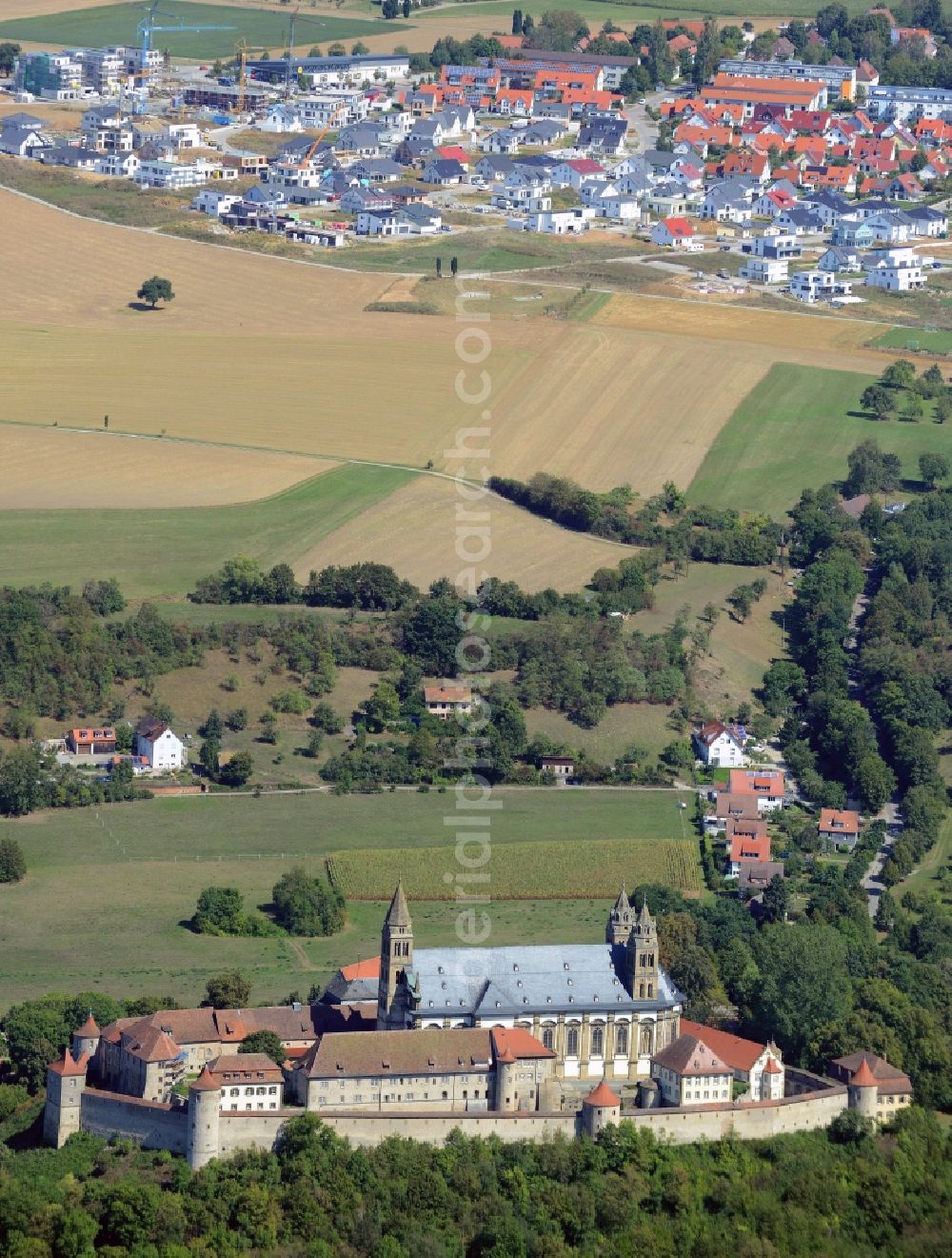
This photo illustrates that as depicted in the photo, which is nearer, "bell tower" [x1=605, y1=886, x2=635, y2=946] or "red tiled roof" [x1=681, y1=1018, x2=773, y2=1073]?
"red tiled roof" [x1=681, y1=1018, x2=773, y2=1073]

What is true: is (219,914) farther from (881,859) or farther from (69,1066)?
(881,859)

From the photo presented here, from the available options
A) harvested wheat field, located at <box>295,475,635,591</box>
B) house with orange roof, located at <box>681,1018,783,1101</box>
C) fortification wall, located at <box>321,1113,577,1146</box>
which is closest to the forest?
fortification wall, located at <box>321,1113,577,1146</box>

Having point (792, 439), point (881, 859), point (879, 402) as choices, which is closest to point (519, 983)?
point (881, 859)

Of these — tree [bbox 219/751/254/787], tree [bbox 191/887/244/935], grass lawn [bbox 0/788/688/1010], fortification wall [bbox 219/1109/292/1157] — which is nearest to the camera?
fortification wall [bbox 219/1109/292/1157]

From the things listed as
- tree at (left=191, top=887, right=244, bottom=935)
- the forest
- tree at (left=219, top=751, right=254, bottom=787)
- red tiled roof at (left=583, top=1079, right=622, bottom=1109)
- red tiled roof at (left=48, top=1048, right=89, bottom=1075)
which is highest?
tree at (left=219, top=751, right=254, bottom=787)

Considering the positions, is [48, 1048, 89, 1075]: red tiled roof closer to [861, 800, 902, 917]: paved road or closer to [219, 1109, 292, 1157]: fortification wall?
[219, 1109, 292, 1157]: fortification wall
